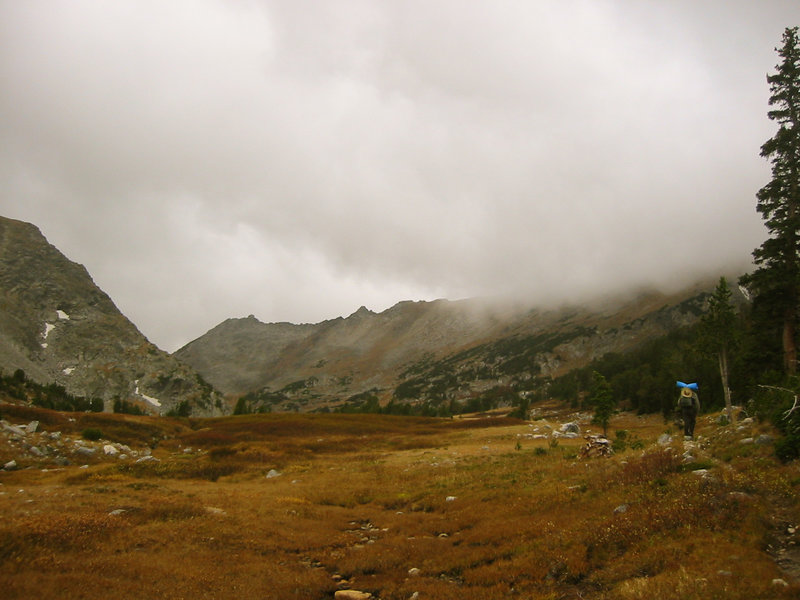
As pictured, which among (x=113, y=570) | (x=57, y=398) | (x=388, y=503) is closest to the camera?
(x=113, y=570)

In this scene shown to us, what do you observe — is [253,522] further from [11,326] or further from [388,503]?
[11,326]

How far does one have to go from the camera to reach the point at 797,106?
110 feet

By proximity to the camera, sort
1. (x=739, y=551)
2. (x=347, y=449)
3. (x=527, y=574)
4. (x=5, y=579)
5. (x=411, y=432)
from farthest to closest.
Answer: (x=411, y=432) < (x=347, y=449) < (x=527, y=574) < (x=5, y=579) < (x=739, y=551)

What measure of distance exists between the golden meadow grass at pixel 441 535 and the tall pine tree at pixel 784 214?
18981 millimetres

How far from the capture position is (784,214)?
109ft

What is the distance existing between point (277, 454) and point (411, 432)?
101ft

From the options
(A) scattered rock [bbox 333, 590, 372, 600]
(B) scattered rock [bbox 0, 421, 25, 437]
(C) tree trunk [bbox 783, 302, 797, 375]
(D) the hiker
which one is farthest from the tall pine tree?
(B) scattered rock [bbox 0, 421, 25, 437]

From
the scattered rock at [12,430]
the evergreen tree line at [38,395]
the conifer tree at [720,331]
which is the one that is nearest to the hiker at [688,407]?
the conifer tree at [720,331]

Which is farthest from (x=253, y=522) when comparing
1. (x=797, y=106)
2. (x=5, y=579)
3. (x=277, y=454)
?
(x=797, y=106)

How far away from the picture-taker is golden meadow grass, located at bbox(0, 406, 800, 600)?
10.4m

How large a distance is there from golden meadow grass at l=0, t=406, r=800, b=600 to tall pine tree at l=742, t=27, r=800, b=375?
18981 millimetres

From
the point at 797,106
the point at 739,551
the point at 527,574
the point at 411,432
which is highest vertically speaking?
the point at 797,106

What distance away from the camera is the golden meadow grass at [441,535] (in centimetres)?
1045

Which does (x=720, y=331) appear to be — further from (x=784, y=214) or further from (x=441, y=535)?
(x=441, y=535)
